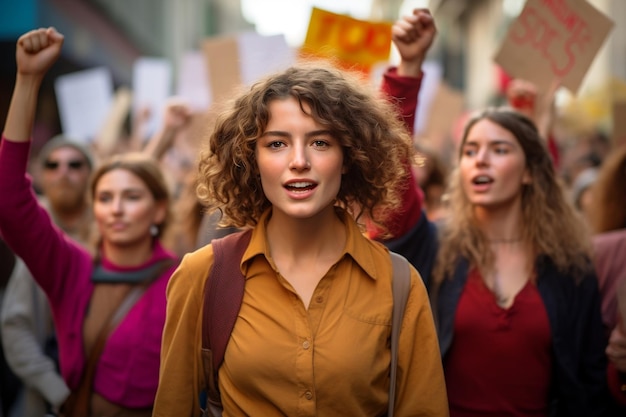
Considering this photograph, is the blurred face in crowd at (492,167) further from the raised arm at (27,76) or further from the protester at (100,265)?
the raised arm at (27,76)

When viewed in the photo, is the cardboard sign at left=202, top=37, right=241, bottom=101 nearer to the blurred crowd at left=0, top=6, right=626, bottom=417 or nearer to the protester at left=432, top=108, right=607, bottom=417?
the blurred crowd at left=0, top=6, right=626, bottom=417

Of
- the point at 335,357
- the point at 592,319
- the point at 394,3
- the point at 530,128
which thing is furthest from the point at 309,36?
the point at 394,3

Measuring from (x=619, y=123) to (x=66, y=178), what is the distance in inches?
148

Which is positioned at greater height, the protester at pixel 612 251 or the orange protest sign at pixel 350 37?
the orange protest sign at pixel 350 37

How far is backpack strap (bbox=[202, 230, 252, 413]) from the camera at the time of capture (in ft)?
7.85

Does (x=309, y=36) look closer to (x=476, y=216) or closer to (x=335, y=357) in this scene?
(x=476, y=216)

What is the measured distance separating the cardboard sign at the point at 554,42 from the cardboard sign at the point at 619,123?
128 centimetres

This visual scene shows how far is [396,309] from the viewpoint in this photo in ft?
7.94

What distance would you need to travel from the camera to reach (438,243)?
11.5 ft

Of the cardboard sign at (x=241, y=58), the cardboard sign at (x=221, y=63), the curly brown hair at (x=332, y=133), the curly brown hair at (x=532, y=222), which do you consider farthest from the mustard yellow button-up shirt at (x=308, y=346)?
the cardboard sign at (x=221, y=63)

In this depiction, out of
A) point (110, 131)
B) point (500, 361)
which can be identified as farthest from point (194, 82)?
point (500, 361)

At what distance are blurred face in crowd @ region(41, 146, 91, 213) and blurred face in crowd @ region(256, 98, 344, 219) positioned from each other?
2.81 metres

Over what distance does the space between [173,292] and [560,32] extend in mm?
2659

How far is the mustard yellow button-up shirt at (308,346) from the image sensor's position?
2305 mm
